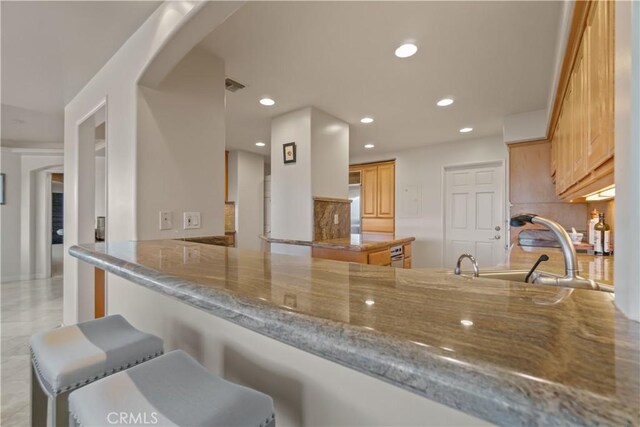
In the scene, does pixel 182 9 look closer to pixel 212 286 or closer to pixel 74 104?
pixel 212 286

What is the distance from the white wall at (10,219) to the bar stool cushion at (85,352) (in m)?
5.48

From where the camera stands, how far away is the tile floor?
1835 mm

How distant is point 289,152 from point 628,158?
297 cm

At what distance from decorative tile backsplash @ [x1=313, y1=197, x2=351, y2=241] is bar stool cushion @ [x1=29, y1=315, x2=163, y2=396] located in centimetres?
208

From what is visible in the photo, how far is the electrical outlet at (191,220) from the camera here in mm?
1919

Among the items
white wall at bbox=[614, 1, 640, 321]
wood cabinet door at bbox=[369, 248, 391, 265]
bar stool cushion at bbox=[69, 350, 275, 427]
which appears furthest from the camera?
wood cabinet door at bbox=[369, 248, 391, 265]

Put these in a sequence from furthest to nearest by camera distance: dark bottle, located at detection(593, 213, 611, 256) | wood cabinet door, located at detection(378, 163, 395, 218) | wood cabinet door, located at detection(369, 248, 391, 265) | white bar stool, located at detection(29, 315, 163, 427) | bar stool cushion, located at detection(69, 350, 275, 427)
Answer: wood cabinet door, located at detection(378, 163, 395, 218)
wood cabinet door, located at detection(369, 248, 391, 265)
dark bottle, located at detection(593, 213, 611, 256)
white bar stool, located at detection(29, 315, 163, 427)
bar stool cushion, located at detection(69, 350, 275, 427)

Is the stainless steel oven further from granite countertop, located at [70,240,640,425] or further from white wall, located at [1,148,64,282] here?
white wall, located at [1,148,64,282]

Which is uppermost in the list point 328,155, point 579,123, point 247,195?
point 328,155

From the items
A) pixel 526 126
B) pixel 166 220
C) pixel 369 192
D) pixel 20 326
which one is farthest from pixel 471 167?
pixel 20 326

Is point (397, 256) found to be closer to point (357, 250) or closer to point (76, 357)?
point (357, 250)

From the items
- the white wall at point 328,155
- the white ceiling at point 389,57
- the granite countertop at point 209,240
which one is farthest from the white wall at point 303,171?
the granite countertop at point 209,240

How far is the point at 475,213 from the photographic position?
449cm

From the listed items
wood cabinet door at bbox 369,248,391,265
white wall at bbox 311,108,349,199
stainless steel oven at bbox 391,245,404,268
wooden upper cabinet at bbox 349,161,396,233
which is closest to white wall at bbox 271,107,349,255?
white wall at bbox 311,108,349,199
